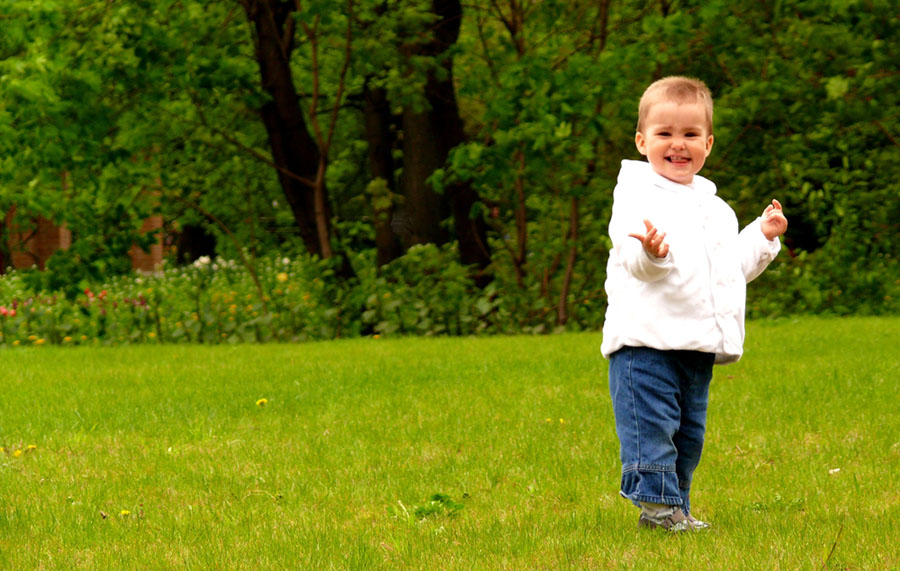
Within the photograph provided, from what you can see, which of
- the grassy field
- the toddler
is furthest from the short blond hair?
the grassy field

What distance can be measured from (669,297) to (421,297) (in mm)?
9651

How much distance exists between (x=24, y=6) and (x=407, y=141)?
6.24 m

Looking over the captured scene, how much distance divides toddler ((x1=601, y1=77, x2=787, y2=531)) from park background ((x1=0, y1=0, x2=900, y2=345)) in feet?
23.4

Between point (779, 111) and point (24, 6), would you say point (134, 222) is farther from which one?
point (779, 111)

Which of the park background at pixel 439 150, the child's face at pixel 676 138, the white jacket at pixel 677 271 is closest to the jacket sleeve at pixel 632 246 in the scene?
the white jacket at pixel 677 271

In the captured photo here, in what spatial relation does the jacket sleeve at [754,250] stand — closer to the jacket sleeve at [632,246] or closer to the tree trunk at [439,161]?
the jacket sleeve at [632,246]

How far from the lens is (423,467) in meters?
5.54

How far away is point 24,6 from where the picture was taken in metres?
9.38

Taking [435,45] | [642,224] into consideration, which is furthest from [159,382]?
[435,45]

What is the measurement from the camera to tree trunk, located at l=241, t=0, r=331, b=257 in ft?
45.0

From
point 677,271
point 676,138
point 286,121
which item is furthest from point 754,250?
point 286,121

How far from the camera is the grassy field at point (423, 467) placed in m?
3.94

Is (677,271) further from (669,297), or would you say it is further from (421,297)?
(421,297)

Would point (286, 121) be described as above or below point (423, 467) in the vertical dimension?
above
